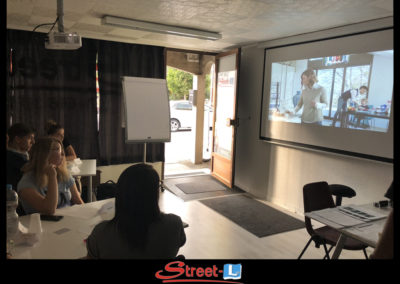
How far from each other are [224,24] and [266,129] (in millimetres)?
1653

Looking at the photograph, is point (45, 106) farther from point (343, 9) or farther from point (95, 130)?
point (343, 9)

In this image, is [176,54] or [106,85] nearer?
[106,85]

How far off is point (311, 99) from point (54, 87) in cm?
337

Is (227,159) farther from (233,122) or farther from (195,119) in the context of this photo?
(195,119)


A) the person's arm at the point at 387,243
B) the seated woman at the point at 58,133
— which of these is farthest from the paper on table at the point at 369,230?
the seated woman at the point at 58,133

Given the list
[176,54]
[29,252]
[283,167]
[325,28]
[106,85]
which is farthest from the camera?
[176,54]

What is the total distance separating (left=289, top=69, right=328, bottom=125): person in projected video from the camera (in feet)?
11.2

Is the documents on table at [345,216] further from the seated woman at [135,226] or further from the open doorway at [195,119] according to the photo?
the open doorway at [195,119]

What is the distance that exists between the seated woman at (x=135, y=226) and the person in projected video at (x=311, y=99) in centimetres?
270

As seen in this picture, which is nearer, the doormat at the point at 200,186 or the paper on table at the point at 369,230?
the paper on table at the point at 369,230

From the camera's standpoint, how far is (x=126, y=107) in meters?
3.65

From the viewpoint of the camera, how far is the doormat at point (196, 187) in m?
4.50

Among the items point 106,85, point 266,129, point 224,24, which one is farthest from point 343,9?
point 106,85

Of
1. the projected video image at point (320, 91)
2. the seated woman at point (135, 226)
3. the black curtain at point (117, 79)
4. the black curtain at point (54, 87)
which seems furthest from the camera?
the black curtain at point (117, 79)
